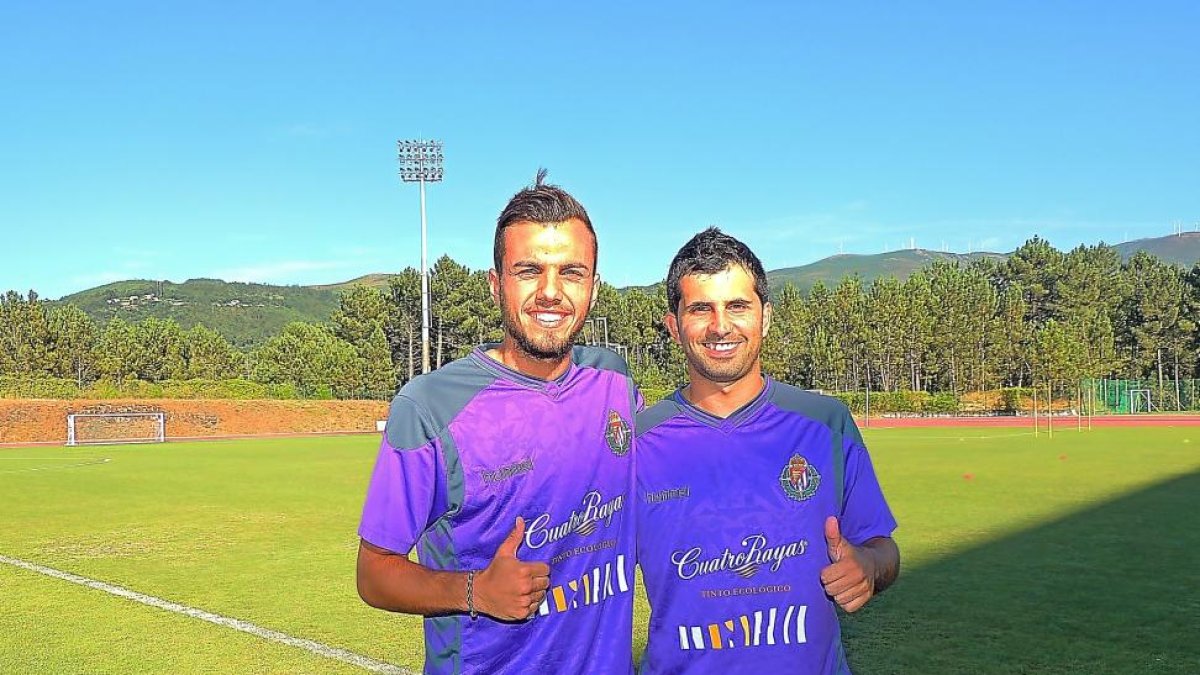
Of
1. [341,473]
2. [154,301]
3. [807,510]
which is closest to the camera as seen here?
[807,510]

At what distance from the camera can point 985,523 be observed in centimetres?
1435

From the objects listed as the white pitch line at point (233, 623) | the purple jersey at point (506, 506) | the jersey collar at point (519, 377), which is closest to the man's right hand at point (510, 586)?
the purple jersey at point (506, 506)

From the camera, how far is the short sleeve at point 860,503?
2877mm

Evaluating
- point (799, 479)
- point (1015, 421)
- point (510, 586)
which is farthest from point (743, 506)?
point (1015, 421)

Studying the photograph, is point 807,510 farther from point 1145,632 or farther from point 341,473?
point 341,473

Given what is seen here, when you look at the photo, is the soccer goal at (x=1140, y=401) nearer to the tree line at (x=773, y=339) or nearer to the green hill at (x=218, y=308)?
the tree line at (x=773, y=339)

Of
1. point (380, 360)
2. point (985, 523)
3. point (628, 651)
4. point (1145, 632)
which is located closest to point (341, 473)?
point (985, 523)

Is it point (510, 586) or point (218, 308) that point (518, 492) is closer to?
point (510, 586)

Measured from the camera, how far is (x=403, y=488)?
250 centimetres

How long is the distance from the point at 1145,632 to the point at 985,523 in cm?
673

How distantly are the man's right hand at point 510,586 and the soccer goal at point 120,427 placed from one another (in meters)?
50.1

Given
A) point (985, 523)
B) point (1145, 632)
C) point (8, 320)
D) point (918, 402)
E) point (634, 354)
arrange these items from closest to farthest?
point (1145, 632), point (985, 523), point (918, 402), point (8, 320), point (634, 354)

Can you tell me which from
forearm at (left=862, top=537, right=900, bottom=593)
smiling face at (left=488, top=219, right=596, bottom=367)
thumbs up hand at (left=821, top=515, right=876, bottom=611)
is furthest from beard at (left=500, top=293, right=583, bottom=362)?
forearm at (left=862, top=537, right=900, bottom=593)

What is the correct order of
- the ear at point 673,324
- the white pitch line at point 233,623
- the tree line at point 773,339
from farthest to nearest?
the tree line at point 773,339, the white pitch line at point 233,623, the ear at point 673,324
